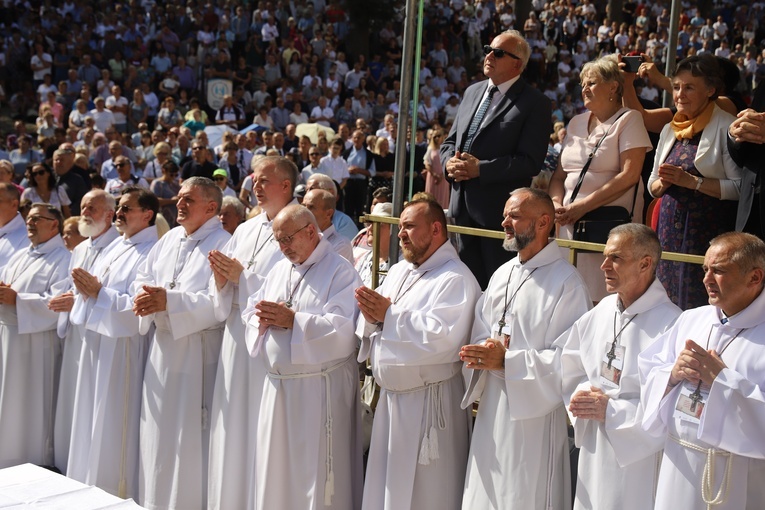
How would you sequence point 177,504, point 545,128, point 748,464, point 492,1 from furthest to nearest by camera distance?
point 492,1 → point 177,504 → point 545,128 → point 748,464

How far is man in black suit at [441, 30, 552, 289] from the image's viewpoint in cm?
594

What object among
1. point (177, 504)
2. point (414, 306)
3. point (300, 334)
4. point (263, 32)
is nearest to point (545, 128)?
point (414, 306)

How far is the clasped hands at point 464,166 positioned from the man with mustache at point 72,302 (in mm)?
2977

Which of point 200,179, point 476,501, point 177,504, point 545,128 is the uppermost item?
point 545,128

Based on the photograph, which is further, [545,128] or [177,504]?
[177,504]

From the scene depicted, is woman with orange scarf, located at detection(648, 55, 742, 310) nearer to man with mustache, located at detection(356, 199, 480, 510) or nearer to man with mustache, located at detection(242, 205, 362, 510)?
man with mustache, located at detection(356, 199, 480, 510)

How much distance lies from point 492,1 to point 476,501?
2195 centimetres

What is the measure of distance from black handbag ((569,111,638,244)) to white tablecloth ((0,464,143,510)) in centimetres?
316

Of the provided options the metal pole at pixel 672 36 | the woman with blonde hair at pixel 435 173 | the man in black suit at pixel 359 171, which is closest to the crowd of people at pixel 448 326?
the metal pole at pixel 672 36

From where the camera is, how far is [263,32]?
880 inches

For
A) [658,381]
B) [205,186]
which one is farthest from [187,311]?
[658,381]

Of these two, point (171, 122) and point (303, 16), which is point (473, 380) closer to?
point (171, 122)

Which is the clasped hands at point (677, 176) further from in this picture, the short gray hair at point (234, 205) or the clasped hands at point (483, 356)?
the short gray hair at point (234, 205)

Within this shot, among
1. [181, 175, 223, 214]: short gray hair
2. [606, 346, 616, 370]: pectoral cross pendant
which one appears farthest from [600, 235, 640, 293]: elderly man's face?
[181, 175, 223, 214]: short gray hair
